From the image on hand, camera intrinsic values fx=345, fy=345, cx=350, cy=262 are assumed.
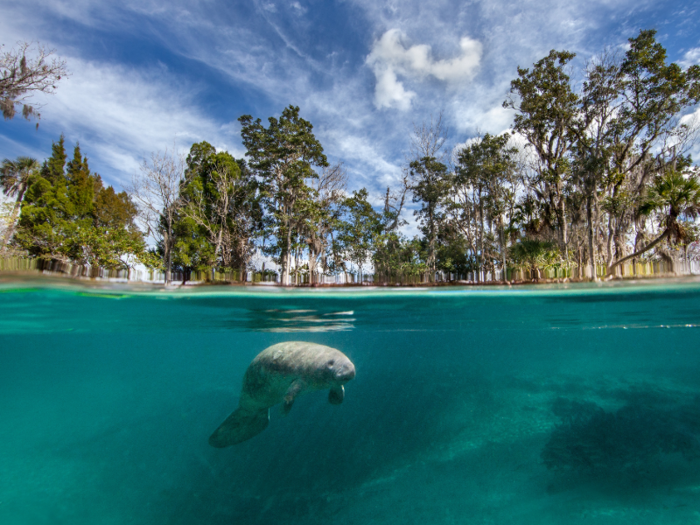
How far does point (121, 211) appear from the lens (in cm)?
2795

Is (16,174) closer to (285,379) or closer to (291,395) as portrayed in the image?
(285,379)

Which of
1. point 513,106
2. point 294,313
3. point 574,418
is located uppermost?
point 513,106

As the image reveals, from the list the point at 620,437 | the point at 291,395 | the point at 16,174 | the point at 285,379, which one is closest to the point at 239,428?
the point at 285,379

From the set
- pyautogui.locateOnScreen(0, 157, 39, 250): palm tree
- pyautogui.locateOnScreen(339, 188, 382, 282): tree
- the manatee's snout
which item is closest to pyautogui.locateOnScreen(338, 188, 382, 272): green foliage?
pyautogui.locateOnScreen(339, 188, 382, 282): tree

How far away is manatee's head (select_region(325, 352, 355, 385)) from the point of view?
21.7 feet

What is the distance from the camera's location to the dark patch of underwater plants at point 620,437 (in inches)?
434

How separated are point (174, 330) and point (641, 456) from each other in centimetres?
2108

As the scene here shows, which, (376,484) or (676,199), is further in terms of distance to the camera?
(676,199)

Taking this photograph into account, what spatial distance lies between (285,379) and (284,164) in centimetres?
1979

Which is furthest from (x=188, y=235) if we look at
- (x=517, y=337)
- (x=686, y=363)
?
(x=686, y=363)

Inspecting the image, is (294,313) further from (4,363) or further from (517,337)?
A: (4,363)


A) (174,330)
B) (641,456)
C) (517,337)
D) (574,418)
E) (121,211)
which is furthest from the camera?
(121,211)

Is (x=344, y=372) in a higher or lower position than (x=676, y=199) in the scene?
lower

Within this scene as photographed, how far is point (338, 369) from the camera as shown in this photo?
21.8 feet
